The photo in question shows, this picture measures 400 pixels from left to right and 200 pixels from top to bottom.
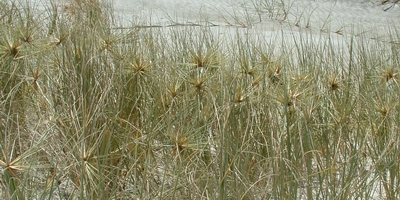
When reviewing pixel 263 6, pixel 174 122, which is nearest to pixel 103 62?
pixel 174 122

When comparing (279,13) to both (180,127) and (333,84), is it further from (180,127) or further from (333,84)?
(180,127)

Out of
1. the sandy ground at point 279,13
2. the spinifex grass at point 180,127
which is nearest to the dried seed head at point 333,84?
the spinifex grass at point 180,127

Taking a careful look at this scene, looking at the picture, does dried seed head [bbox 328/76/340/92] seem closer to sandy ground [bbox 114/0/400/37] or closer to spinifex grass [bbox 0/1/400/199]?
spinifex grass [bbox 0/1/400/199]

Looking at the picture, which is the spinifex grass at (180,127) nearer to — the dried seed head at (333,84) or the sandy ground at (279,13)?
the dried seed head at (333,84)

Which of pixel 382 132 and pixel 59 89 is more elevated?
pixel 59 89

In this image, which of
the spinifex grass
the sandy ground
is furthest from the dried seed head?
the sandy ground

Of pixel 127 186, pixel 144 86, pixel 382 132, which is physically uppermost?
pixel 144 86

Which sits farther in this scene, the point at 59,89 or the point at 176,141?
the point at 59,89

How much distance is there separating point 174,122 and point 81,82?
1.17 ft

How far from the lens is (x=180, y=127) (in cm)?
161

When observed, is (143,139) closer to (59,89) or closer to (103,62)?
(59,89)

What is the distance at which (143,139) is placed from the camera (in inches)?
66.1

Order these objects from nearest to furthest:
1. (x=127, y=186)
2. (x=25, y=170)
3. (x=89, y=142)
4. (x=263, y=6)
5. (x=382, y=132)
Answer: (x=25, y=170)
(x=89, y=142)
(x=127, y=186)
(x=382, y=132)
(x=263, y=6)

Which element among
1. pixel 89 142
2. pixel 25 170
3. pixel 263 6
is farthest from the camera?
pixel 263 6
